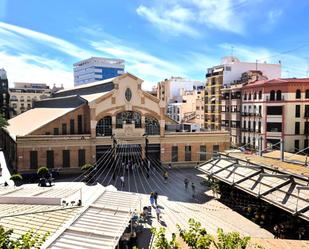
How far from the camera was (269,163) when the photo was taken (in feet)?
83.8

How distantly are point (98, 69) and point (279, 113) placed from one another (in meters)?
111

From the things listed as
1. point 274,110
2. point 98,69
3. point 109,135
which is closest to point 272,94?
point 274,110

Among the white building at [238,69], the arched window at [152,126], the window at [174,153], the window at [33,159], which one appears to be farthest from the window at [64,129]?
the white building at [238,69]

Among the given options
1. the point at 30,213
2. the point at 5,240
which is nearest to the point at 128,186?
the point at 30,213

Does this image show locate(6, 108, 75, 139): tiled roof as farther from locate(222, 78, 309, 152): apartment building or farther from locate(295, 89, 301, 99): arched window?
locate(295, 89, 301, 99): arched window

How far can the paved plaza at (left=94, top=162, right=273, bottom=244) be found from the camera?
22.8 m

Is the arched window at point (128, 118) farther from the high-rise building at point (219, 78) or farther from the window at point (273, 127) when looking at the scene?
the high-rise building at point (219, 78)

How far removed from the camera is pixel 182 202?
28578 millimetres

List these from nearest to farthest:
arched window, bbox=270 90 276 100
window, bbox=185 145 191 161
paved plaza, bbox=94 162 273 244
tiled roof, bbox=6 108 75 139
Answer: paved plaza, bbox=94 162 273 244, tiled roof, bbox=6 108 75 139, window, bbox=185 145 191 161, arched window, bbox=270 90 276 100

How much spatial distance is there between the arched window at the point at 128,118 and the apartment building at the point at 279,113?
16.9m

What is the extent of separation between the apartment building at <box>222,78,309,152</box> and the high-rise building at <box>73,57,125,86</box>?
103 meters

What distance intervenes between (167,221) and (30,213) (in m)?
10.0

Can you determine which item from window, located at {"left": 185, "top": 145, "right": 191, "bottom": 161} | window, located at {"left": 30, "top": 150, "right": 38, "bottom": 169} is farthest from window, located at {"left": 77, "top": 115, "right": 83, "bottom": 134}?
window, located at {"left": 185, "top": 145, "right": 191, "bottom": 161}

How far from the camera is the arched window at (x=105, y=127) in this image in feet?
135
